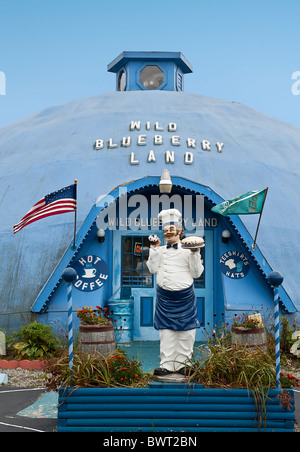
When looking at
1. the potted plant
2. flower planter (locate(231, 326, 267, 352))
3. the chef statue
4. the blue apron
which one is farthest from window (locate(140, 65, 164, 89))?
the blue apron

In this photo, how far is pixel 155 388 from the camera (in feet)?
20.8

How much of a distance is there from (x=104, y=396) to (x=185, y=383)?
101cm

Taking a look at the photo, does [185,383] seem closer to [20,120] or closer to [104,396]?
[104,396]

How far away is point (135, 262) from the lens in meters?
12.3

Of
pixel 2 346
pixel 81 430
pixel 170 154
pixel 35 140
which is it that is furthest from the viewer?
pixel 35 140

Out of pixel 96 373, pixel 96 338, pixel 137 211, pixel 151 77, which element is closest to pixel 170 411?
pixel 96 373

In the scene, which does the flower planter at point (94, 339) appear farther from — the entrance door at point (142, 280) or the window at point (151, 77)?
the window at point (151, 77)

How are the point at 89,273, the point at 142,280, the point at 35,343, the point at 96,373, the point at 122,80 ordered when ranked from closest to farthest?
the point at 96,373
the point at 35,343
the point at 89,273
the point at 142,280
the point at 122,80

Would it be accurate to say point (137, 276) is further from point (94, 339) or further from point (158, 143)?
point (94, 339)

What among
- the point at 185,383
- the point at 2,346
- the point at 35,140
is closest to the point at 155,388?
the point at 185,383

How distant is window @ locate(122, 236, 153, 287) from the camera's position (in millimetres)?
12250

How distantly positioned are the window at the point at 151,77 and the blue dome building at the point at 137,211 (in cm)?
401

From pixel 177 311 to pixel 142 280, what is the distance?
5630 mm

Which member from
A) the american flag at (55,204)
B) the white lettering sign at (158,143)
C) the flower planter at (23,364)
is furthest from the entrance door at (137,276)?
the flower planter at (23,364)
